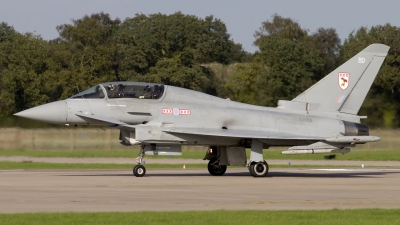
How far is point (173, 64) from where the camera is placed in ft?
166

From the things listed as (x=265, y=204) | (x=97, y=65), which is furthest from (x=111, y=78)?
(x=265, y=204)

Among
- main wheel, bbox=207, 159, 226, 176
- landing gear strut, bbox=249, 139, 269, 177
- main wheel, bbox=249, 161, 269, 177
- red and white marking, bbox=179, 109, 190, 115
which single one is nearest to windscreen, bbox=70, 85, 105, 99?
red and white marking, bbox=179, 109, 190, 115

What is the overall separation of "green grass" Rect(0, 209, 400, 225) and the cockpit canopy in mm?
9466

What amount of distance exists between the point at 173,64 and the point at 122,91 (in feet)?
97.7

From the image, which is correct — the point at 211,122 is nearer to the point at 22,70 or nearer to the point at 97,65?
the point at 22,70

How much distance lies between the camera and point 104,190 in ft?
53.2

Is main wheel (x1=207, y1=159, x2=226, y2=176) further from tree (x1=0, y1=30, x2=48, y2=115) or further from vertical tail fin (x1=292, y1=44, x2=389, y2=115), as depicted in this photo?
tree (x1=0, y1=30, x2=48, y2=115)

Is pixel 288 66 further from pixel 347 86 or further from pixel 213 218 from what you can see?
pixel 213 218

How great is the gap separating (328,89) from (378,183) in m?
4.39

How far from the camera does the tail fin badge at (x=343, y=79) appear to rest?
22984 millimetres

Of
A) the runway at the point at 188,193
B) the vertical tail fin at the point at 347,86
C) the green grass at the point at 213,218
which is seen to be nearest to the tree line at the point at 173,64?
the vertical tail fin at the point at 347,86

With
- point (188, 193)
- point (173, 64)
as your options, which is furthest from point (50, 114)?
point (173, 64)

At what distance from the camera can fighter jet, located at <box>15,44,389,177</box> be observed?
20625 mm

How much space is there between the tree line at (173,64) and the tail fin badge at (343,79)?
11544mm
